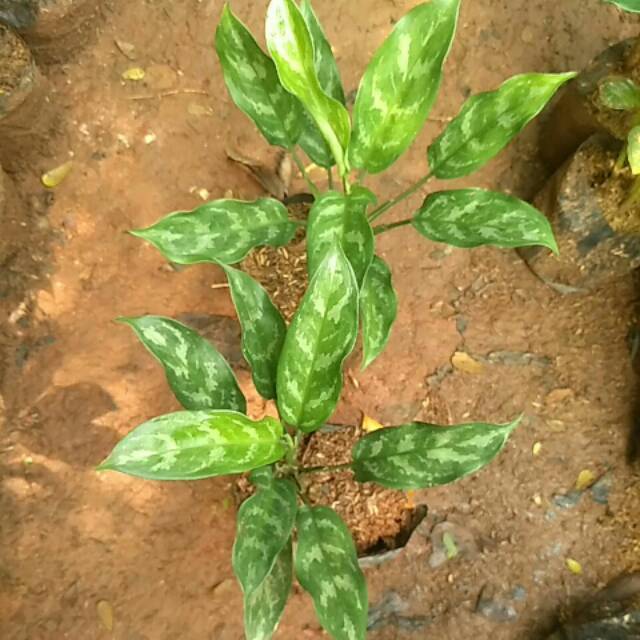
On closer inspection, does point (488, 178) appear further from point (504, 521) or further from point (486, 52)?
point (504, 521)

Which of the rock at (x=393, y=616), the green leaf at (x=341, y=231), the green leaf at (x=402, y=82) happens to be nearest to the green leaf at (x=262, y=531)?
the green leaf at (x=341, y=231)

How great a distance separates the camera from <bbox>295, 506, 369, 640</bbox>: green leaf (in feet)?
4.53

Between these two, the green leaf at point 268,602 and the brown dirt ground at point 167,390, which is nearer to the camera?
the green leaf at point 268,602

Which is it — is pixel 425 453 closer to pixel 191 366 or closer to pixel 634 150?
pixel 191 366

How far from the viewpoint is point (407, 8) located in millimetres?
2314

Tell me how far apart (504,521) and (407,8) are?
147 cm

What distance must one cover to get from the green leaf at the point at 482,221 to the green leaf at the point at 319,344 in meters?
0.39

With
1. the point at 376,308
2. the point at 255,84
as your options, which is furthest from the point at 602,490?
the point at 255,84

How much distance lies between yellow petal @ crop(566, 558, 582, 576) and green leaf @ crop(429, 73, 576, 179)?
1.01 m

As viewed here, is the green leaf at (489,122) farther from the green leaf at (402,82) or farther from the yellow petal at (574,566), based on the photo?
the yellow petal at (574,566)

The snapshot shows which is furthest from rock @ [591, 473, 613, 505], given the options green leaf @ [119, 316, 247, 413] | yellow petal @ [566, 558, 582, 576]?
green leaf @ [119, 316, 247, 413]

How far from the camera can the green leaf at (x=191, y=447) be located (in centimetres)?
121

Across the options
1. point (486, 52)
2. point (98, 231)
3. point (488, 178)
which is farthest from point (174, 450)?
point (486, 52)

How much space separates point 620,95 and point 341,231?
2.20ft
